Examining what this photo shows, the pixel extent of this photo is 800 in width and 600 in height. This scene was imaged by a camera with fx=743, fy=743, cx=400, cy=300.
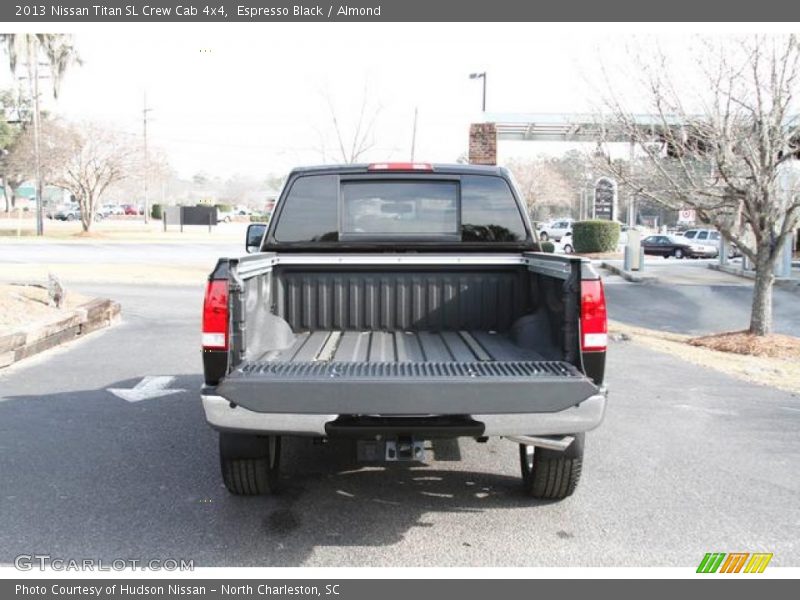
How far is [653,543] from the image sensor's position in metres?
3.95

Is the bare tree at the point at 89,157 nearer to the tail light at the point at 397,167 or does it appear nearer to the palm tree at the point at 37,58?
the palm tree at the point at 37,58

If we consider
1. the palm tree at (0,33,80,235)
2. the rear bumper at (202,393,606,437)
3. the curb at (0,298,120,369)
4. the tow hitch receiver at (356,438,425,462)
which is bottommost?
the curb at (0,298,120,369)

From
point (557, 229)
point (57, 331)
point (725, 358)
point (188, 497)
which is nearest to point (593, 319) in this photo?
point (188, 497)

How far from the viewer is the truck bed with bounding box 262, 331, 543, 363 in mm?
4523

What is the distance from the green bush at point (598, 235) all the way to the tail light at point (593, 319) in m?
29.9

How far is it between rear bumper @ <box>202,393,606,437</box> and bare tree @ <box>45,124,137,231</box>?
40.7m

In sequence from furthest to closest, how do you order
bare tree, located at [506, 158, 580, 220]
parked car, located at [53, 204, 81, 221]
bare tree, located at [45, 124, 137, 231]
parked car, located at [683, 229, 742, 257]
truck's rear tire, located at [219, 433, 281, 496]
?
parked car, located at [53, 204, 81, 221] < bare tree, located at [506, 158, 580, 220] < bare tree, located at [45, 124, 137, 231] < parked car, located at [683, 229, 742, 257] < truck's rear tire, located at [219, 433, 281, 496]

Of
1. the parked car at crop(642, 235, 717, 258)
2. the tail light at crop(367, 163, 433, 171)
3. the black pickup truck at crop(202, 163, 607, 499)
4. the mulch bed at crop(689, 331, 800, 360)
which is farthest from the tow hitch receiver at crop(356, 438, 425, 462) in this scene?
the parked car at crop(642, 235, 717, 258)

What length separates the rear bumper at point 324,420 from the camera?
3578 mm

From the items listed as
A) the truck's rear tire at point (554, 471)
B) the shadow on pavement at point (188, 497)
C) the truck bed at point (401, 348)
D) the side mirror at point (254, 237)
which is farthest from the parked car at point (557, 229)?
the truck's rear tire at point (554, 471)

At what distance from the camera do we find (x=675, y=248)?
38188 millimetres

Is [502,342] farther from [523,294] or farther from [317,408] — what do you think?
[317,408]

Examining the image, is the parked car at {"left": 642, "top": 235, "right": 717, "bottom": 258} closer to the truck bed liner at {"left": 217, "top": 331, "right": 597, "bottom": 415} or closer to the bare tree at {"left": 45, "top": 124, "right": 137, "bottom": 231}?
the bare tree at {"left": 45, "top": 124, "right": 137, "bottom": 231}

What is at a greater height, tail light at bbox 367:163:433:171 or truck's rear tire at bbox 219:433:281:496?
tail light at bbox 367:163:433:171
